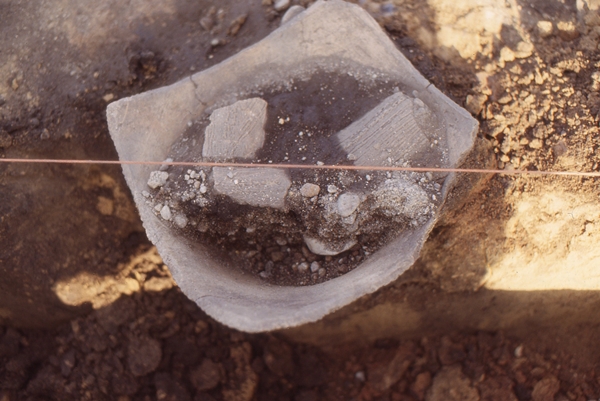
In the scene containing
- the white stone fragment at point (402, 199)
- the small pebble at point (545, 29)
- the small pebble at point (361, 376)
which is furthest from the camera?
the small pebble at point (361, 376)

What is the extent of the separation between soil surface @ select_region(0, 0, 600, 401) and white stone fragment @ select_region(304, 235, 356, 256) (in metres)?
0.46

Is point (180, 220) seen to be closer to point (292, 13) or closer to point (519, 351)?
point (292, 13)

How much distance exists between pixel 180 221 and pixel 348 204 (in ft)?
2.16

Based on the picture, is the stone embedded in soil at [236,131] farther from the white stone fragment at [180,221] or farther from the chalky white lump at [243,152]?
the white stone fragment at [180,221]

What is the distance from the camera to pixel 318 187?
189 cm

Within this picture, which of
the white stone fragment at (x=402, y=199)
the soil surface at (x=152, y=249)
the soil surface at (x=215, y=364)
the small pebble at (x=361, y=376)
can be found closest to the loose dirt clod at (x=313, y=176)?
the white stone fragment at (x=402, y=199)

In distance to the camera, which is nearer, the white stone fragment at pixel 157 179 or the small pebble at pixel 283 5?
the white stone fragment at pixel 157 179

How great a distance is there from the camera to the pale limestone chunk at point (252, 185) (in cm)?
189

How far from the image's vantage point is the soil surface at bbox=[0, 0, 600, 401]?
2205 mm

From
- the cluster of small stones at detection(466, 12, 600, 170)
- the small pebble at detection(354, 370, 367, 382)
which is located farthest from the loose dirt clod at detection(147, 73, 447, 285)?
the small pebble at detection(354, 370, 367, 382)

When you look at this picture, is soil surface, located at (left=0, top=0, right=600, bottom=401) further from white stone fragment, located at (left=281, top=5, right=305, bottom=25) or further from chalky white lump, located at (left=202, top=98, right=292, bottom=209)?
chalky white lump, located at (left=202, top=98, right=292, bottom=209)

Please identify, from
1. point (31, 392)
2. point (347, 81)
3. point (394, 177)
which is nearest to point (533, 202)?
point (394, 177)

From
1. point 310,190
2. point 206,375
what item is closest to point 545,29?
point 310,190

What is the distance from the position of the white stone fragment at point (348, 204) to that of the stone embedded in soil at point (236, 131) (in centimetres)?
40
